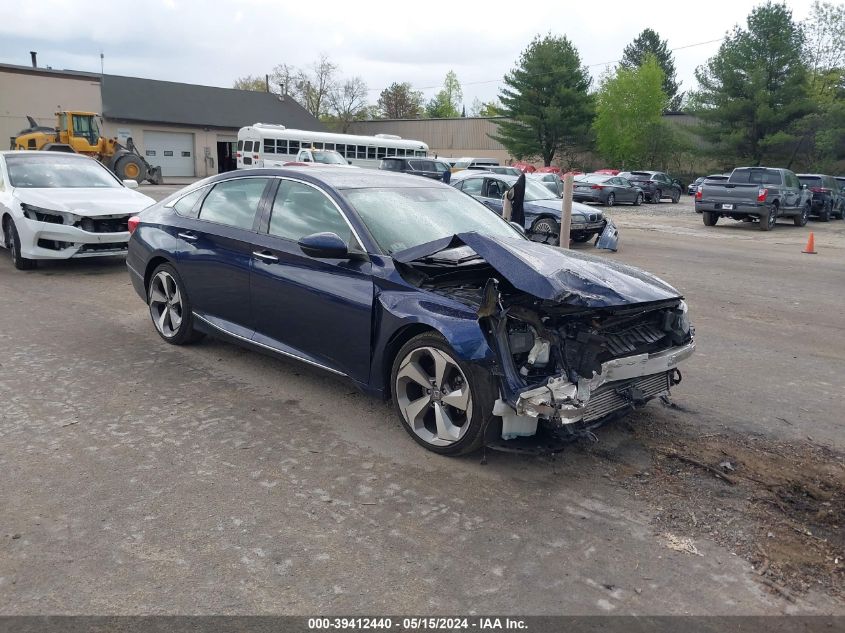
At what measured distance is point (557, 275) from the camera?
4098 mm

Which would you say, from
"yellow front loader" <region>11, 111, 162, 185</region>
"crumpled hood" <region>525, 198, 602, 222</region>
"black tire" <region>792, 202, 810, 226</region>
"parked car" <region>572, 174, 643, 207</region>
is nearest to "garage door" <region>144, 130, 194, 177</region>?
"yellow front loader" <region>11, 111, 162, 185</region>

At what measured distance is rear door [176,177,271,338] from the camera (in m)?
5.57

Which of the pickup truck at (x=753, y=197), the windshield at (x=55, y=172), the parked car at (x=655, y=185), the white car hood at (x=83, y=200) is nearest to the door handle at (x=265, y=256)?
the white car hood at (x=83, y=200)

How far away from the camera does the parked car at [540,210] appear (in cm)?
1528

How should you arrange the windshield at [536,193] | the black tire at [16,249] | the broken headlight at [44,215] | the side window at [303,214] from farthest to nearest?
the windshield at [536,193] → the black tire at [16,249] → the broken headlight at [44,215] → the side window at [303,214]

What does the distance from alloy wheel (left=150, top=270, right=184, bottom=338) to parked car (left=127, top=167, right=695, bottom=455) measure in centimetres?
27

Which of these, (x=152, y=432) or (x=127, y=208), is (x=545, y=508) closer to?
(x=152, y=432)

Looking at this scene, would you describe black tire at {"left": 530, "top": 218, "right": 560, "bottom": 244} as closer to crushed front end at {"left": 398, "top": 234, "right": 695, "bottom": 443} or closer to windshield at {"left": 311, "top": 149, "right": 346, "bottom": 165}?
crushed front end at {"left": 398, "top": 234, "right": 695, "bottom": 443}

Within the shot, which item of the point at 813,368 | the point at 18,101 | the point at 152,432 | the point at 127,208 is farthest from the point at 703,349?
the point at 18,101

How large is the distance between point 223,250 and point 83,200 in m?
5.55

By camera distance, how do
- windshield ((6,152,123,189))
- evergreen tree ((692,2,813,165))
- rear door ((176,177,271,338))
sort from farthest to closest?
evergreen tree ((692,2,813,165)), windshield ((6,152,123,189)), rear door ((176,177,271,338))

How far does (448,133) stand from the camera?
6469cm

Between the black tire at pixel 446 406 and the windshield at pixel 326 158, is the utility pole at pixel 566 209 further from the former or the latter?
the windshield at pixel 326 158

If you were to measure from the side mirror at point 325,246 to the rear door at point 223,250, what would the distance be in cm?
95
